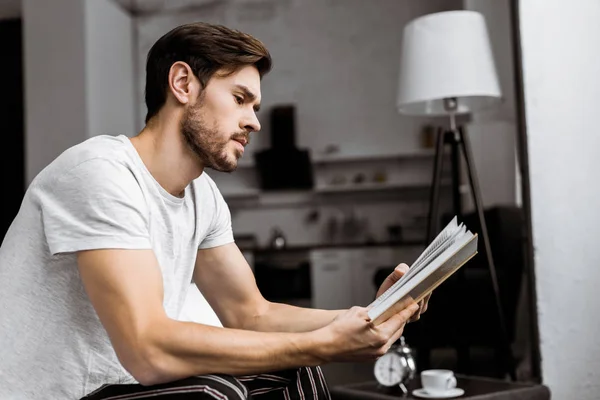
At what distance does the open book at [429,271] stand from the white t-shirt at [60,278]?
448 mm

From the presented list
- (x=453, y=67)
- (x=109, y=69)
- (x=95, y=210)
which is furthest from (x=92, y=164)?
(x=109, y=69)

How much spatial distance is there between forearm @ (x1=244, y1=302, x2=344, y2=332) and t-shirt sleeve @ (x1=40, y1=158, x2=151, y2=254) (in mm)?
481

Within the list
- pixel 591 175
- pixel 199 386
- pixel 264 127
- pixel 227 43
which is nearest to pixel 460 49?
pixel 591 175

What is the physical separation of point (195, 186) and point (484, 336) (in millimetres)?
2491

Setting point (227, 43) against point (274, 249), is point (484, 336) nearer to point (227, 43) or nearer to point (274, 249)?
point (227, 43)

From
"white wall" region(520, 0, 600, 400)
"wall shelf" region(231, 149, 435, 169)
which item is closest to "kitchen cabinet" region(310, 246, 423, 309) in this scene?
"wall shelf" region(231, 149, 435, 169)

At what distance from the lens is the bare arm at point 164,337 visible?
→ 125 centimetres

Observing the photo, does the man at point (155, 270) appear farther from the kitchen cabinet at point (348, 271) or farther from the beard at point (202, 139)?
the kitchen cabinet at point (348, 271)

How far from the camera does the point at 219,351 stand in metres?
1.27

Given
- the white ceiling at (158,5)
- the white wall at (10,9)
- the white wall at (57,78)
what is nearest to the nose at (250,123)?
the white wall at (57,78)

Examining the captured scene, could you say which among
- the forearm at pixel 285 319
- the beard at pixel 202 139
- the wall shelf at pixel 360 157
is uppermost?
the wall shelf at pixel 360 157

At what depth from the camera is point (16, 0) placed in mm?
6793

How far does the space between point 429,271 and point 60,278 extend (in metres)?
0.69

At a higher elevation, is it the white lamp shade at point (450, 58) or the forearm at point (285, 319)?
the white lamp shade at point (450, 58)
